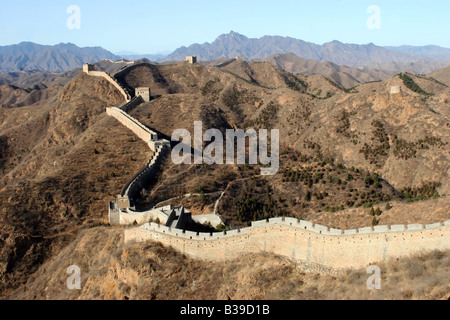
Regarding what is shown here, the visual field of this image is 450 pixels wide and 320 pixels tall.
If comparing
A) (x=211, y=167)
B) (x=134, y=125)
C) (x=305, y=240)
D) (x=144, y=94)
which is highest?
(x=144, y=94)

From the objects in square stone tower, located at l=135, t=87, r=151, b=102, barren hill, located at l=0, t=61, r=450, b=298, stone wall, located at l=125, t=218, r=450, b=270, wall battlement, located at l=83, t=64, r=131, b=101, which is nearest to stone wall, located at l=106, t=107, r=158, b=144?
barren hill, located at l=0, t=61, r=450, b=298

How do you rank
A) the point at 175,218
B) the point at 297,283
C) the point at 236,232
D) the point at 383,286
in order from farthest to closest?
1. the point at 175,218
2. the point at 236,232
3. the point at 297,283
4. the point at 383,286

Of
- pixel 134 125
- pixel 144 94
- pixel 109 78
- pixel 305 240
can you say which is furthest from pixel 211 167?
pixel 109 78

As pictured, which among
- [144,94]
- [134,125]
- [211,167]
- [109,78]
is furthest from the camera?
[109,78]

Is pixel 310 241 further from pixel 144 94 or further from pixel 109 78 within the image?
pixel 109 78
